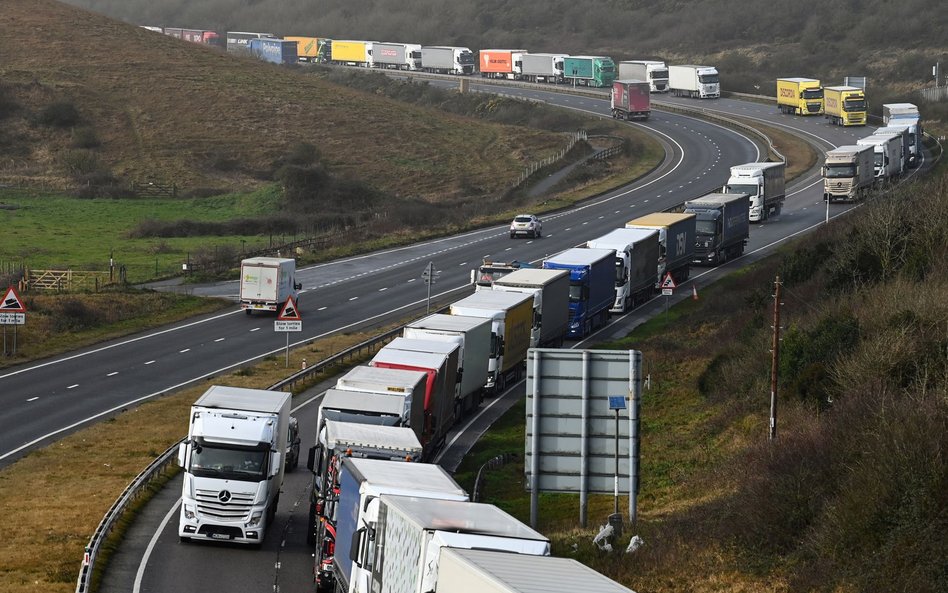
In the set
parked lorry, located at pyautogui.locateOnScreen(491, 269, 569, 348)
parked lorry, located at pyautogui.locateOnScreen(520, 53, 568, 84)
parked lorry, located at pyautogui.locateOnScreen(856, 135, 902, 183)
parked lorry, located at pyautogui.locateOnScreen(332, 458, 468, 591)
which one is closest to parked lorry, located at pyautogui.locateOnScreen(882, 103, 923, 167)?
parked lorry, located at pyautogui.locateOnScreen(856, 135, 902, 183)

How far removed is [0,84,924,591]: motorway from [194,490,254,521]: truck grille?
3.14 ft

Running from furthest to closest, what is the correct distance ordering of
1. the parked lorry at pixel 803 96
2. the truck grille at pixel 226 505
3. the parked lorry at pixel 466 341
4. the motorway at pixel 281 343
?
the parked lorry at pixel 803 96 < the parked lorry at pixel 466 341 < the truck grille at pixel 226 505 < the motorway at pixel 281 343

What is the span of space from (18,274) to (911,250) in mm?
45109

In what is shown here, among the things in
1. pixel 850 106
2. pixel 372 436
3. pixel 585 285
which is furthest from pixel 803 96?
pixel 372 436

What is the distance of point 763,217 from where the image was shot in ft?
299

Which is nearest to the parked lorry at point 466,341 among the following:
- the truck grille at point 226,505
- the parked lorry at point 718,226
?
the truck grille at point 226,505

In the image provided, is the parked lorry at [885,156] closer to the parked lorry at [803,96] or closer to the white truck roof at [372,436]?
the parked lorry at [803,96]

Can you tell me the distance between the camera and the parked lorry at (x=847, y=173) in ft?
301

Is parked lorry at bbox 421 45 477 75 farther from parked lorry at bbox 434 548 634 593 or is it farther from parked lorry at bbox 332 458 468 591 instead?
parked lorry at bbox 434 548 634 593

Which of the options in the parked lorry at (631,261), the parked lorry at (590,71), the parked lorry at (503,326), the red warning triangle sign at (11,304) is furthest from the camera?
the parked lorry at (590,71)

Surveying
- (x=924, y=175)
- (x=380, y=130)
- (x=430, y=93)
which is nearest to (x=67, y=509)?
(x=924, y=175)

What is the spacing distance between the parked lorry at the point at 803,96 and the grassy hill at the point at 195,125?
79.7ft

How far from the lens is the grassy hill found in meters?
125

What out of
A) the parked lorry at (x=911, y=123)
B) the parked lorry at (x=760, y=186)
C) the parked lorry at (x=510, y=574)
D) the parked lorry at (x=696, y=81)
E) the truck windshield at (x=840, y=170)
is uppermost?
the parked lorry at (x=696, y=81)
